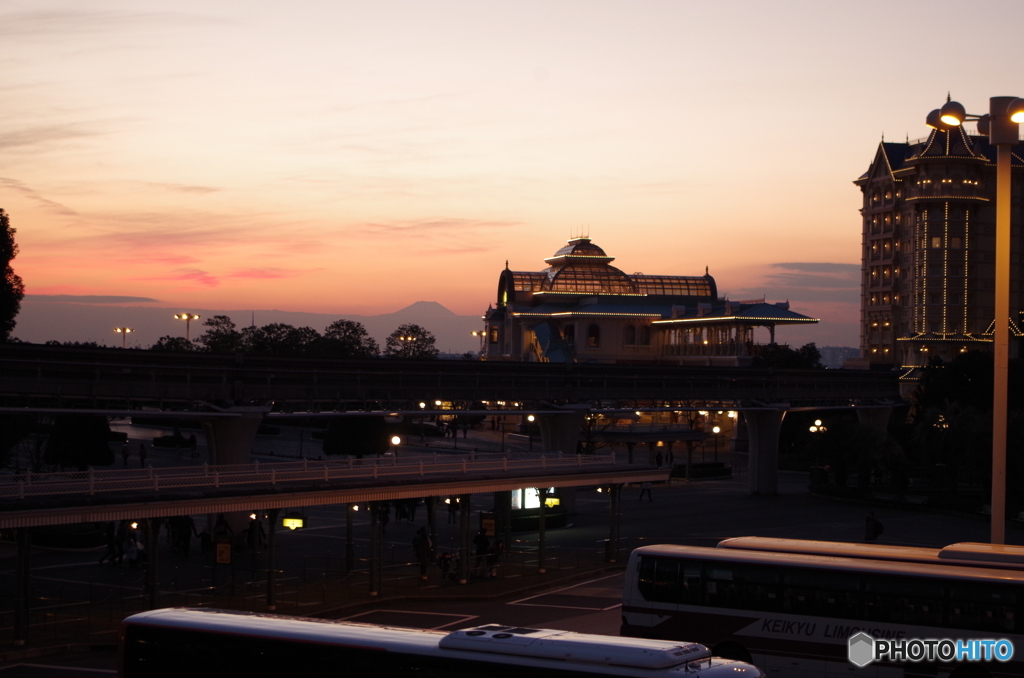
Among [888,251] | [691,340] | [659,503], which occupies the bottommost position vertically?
[659,503]

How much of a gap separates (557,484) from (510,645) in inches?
772

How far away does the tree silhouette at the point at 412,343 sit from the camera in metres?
179

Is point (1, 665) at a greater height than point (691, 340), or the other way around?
point (691, 340)

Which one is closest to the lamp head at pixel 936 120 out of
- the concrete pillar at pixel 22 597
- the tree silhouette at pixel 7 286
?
the concrete pillar at pixel 22 597

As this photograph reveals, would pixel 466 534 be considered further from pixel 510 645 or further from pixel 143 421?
pixel 143 421

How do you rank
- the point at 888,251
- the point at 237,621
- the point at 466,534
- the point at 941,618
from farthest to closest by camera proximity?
the point at 888,251 → the point at 466,534 → the point at 941,618 → the point at 237,621

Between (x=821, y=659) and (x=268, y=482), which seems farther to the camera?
(x=268, y=482)

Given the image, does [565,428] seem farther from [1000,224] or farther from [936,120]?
[1000,224]

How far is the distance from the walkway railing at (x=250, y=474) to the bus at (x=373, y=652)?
293 inches

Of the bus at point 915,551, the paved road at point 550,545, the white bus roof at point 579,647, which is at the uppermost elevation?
the bus at point 915,551

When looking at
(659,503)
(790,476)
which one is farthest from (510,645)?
(790,476)

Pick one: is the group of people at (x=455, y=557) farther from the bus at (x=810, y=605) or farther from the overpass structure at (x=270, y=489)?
the bus at (x=810, y=605)

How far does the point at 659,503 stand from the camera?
57.4 metres

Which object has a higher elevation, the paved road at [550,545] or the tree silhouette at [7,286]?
the tree silhouette at [7,286]
